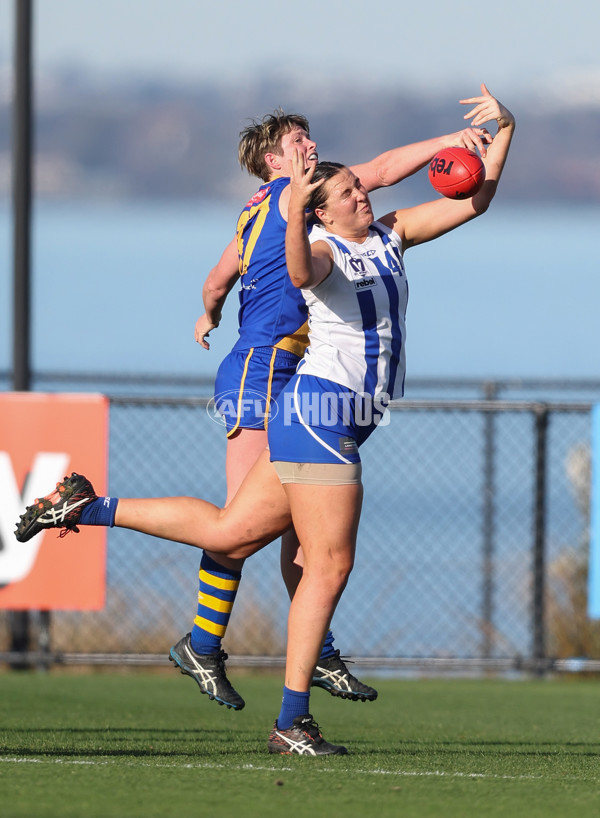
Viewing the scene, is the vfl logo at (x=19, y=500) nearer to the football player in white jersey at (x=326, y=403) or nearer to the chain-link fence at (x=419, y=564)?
the chain-link fence at (x=419, y=564)

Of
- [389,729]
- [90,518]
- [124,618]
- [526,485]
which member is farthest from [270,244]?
[526,485]

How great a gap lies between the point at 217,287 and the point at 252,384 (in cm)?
57

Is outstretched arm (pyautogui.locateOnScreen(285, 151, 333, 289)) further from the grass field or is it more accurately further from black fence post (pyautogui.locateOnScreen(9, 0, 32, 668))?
black fence post (pyautogui.locateOnScreen(9, 0, 32, 668))

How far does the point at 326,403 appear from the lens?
399cm

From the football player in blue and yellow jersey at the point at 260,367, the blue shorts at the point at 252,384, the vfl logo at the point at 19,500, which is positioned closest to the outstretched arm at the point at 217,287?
the football player in blue and yellow jersey at the point at 260,367

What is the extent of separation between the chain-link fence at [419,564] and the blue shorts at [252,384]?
3.17m

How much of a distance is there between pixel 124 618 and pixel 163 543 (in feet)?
5.08

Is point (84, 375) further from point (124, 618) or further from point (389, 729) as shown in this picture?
point (389, 729)

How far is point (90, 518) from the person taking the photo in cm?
441

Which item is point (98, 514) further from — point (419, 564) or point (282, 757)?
point (419, 564)

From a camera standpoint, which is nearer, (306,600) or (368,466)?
(306,600)

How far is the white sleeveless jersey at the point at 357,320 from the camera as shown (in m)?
4.02

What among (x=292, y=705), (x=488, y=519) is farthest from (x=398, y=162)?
(x=488, y=519)

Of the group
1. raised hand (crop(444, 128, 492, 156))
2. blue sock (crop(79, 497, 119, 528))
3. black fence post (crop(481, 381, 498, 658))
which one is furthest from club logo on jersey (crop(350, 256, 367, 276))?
black fence post (crop(481, 381, 498, 658))
